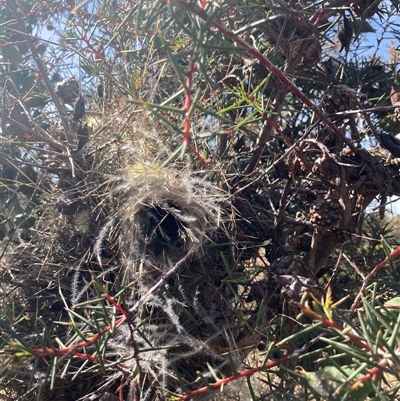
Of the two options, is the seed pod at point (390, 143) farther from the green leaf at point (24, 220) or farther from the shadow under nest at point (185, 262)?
the green leaf at point (24, 220)

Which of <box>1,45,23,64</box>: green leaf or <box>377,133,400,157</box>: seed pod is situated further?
<box>1,45,23,64</box>: green leaf

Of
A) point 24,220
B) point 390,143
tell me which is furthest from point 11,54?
point 390,143

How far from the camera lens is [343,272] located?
764 mm

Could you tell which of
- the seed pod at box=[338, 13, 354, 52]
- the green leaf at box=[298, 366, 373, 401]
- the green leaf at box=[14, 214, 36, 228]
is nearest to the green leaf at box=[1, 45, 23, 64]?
the green leaf at box=[14, 214, 36, 228]

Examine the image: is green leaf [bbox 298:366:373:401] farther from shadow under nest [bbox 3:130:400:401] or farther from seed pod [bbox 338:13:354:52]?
seed pod [bbox 338:13:354:52]

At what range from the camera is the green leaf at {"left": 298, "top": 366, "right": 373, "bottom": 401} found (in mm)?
351

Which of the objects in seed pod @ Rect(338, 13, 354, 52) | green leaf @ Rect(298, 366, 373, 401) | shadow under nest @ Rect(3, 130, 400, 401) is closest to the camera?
green leaf @ Rect(298, 366, 373, 401)

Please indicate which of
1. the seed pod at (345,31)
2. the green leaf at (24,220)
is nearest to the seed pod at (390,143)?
the seed pod at (345,31)

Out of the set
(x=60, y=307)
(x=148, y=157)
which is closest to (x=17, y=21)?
(x=148, y=157)

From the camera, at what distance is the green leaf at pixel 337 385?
0.35m

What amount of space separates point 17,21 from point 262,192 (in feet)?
1.32

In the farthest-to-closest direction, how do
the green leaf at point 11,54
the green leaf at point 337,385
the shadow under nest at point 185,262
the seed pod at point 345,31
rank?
the green leaf at point 11,54 → the seed pod at point 345,31 → the shadow under nest at point 185,262 → the green leaf at point 337,385

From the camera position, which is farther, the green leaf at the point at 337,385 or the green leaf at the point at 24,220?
the green leaf at the point at 24,220

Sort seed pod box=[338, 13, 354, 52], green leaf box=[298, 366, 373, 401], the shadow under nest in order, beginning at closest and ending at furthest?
green leaf box=[298, 366, 373, 401] < the shadow under nest < seed pod box=[338, 13, 354, 52]
